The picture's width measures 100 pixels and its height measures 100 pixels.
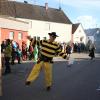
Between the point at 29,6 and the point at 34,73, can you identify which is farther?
the point at 29,6

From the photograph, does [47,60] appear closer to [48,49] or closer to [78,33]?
[48,49]

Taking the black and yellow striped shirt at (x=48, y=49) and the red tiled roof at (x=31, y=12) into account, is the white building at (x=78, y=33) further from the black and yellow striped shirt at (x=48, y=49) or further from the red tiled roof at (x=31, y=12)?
the black and yellow striped shirt at (x=48, y=49)

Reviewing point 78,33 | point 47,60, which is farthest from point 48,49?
point 78,33

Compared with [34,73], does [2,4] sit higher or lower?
higher

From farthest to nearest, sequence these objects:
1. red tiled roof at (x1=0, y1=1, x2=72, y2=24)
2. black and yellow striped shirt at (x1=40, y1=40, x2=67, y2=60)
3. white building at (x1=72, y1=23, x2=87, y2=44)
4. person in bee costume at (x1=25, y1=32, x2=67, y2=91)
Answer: white building at (x1=72, y1=23, x2=87, y2=44), red tiled roof at (x1=0, y1=1, x2=72, y2=24), black and yellow striped shirt at (x1=40, y1=40, x2=67, y2=60), person in bee costume at (x1=25, y1=32, x2=67, y2=91)

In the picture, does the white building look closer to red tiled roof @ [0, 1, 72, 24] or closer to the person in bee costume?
red tiled roof @ [0, 1, 72, 24]

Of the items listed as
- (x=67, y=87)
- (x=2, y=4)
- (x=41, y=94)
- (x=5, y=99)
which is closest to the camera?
(x=5, y=99)

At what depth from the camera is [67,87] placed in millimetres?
14414

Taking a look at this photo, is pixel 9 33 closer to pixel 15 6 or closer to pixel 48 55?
pixel 15 6

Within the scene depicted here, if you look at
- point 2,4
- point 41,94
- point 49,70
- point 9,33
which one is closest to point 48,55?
point 49,70

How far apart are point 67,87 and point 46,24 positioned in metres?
57.1

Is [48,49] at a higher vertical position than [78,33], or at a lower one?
higher

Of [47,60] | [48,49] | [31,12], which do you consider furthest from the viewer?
[31,12]

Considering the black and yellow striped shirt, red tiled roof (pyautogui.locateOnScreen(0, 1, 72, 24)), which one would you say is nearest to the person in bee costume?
the black and yellow striped shirt
